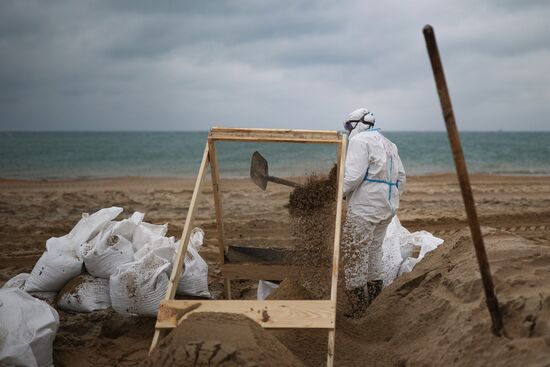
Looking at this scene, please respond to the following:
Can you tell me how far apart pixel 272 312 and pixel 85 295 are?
2.05 metres

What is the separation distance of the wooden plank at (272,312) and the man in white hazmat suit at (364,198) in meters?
1.59

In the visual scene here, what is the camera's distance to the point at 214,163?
4723 millimetres

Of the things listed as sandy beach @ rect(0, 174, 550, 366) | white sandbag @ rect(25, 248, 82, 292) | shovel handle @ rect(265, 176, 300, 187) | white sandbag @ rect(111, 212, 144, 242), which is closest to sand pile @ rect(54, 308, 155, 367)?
sandy beach @ rect(0, 174, 550, 366)

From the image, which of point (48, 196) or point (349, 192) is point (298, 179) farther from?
point (48, 196)

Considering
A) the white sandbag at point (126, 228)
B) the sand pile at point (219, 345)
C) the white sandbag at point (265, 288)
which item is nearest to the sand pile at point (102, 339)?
the white sandbag at point (126, 228)

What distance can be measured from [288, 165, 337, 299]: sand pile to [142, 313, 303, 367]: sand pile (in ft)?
5.90

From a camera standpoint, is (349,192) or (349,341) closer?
(349,341)

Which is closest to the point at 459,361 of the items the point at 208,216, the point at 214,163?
the point at 214,163

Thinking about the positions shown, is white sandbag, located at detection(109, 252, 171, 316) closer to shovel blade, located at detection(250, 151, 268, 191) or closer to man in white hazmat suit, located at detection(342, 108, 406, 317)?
shovel blade, located at detection(250, 151, 268, 191)

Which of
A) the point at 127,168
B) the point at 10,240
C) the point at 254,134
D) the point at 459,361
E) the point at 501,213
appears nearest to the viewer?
the point at 459,361

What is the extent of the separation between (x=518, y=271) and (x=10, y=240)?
23.4 ft

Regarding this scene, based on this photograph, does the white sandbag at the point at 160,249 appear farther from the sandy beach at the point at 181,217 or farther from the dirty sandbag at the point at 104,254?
the sandy beach at the point at 181,217

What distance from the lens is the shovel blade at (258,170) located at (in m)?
5.05

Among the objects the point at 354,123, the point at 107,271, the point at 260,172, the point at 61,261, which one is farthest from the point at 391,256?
the point at 61,261
